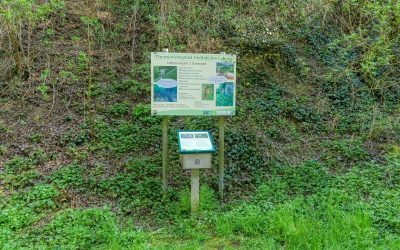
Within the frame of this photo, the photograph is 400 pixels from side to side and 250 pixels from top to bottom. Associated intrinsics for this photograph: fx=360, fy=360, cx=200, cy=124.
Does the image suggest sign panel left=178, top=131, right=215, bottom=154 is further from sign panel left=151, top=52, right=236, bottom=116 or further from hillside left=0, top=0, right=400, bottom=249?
hillside left=0, top=0, right=400, bottom=249

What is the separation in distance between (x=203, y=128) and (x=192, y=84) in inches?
58.1

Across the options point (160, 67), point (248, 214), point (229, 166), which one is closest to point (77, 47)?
point (160, 67)

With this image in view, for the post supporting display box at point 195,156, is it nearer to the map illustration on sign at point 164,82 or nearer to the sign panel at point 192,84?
the sign panel at point 192,84

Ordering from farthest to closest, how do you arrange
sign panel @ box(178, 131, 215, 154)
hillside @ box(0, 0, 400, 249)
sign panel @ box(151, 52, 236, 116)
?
sign panel @ box(151, 52, 236, 116), sign panel @ box(178, 131, 215, 154), hillside @ box(0, 0, 400, 249)

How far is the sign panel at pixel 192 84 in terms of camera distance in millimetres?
4180

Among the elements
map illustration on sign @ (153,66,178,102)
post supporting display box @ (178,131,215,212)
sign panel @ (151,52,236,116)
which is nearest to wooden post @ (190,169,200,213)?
post supporting display box @ (178,131,215,212)

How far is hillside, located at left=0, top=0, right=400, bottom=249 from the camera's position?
12.1ft

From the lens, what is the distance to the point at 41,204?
3996mm

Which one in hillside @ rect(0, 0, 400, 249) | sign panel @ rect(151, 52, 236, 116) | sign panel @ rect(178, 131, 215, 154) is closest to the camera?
hillside @ rect(0, 0, 400, 249)

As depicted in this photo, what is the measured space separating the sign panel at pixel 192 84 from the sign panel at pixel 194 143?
260mm

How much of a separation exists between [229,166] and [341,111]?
2.85 meters

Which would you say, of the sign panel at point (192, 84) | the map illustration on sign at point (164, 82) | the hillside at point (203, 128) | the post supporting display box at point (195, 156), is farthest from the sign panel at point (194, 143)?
the hillside at point (203, 128)

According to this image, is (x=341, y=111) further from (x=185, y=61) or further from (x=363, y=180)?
(x=185, y=61)

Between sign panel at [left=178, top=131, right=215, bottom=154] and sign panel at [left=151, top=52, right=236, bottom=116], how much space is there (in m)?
0.26
